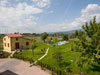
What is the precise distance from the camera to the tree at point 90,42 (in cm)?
1121

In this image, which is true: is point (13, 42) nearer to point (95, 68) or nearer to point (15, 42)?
point (15, 42)

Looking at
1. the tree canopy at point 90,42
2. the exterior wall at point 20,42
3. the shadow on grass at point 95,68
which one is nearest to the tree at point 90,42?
the tree canopy at point 90,42

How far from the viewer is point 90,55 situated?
38.6ft

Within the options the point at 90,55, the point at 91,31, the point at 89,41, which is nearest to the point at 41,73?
the point at 90,55

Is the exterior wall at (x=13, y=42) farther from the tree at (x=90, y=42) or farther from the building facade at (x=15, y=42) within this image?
the tree at (x=90, y=42)

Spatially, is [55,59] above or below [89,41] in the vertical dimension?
below

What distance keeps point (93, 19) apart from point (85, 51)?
186 inches

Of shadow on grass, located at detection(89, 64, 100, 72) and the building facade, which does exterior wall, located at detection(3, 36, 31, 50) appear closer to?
the building facade

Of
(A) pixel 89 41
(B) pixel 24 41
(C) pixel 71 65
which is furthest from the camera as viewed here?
(B) pixel 24 41

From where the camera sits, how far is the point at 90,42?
1189 cm

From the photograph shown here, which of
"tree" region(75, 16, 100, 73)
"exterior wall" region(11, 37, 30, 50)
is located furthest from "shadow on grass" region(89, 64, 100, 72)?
"exterior wall" region(11, 37, 30, 50)

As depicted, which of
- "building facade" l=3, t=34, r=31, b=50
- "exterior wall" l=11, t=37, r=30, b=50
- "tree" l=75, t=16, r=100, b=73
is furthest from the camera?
"exterior wall" l=11, t=37, r=30, b=50

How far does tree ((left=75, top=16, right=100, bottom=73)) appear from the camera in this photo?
11.2 meters

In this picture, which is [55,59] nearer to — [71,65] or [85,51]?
[71,65]
